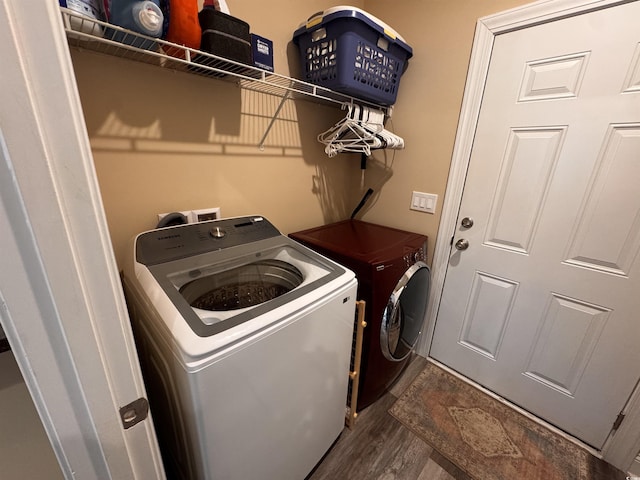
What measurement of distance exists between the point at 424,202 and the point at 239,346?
1.48 m

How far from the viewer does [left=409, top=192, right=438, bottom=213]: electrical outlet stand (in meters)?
1.70

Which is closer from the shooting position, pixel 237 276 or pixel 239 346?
pixel 239 346

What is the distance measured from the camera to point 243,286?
3.62ft

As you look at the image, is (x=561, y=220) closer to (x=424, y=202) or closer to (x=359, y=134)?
(x=424, y=202)

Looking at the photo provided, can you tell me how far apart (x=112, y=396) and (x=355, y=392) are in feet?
3.94

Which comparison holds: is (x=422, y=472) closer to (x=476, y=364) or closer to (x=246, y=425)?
(x=476, y=364)

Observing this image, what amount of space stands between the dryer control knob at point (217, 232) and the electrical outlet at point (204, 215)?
163mm

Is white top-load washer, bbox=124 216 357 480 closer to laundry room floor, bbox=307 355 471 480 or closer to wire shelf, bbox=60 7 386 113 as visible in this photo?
laundry room floor, bbox=307 355 471 480

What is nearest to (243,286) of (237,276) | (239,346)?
(237,276)

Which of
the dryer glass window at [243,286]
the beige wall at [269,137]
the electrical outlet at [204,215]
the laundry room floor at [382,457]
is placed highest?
the beige wall at [269,137]

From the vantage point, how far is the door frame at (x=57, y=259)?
31 centimetres

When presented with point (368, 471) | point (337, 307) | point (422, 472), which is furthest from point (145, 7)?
point (422, 472)

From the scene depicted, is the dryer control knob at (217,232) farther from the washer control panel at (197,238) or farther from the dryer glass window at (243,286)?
the dryer glass window at (243,286)

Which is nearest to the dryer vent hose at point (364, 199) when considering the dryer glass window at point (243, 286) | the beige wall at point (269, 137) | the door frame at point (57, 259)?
the beige wall at point (269, 137)
